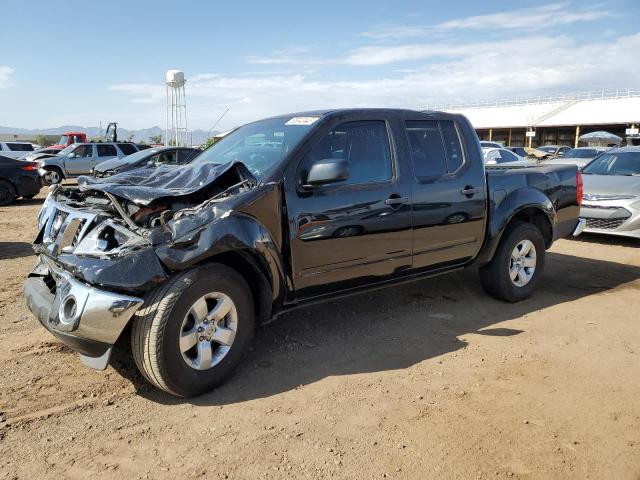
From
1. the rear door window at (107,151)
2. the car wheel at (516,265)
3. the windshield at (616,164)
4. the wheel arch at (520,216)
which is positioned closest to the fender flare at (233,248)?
the wheel arch at (520,216)

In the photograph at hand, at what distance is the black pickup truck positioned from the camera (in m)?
3.10

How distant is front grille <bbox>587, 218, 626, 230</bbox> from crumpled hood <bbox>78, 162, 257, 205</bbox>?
713 cm

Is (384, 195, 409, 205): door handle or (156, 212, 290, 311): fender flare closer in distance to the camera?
(156, 212, 290, 311): fender flare

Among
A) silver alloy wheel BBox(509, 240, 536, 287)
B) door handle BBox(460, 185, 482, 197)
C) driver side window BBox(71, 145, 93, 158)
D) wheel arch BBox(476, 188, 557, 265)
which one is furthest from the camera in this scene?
driver side window BBox(71, 145, 93, 158)

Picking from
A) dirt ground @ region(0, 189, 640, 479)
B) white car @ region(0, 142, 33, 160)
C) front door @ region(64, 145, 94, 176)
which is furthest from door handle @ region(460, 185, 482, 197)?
white car @ region(0, 142, 33, 160)

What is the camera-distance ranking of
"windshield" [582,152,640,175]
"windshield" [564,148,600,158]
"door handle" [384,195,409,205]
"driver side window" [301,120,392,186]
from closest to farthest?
"driver side window" [301,120,392,186] < "door handle" [384,195,409,205] < "windshield" [582,152,640,175] < "windshield" [564,148,600,158]

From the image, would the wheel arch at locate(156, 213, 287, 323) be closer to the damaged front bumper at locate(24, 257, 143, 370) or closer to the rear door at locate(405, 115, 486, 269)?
the damaged front bumper at locate(24, 257, 143, 370)

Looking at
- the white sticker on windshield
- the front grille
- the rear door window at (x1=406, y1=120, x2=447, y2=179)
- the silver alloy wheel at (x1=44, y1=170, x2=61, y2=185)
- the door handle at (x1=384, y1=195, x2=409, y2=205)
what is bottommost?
the front grille

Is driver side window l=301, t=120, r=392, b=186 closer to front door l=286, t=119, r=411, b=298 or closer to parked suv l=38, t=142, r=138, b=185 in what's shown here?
front door l=286, t=119, r=411, b=298

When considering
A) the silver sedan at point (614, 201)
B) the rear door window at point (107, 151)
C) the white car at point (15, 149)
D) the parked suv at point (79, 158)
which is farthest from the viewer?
the white car at point (15, 149)

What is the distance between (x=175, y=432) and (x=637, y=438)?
2.63 m

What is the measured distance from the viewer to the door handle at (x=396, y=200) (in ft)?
13.9

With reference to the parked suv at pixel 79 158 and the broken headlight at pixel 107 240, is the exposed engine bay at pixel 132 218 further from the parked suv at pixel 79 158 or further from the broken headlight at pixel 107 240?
the parked suv at pixel 79 158

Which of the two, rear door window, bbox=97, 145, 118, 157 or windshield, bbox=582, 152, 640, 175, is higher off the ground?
rear door window, bbox=97, 145, 118, 157
